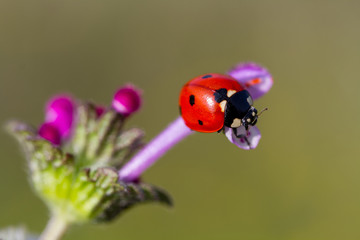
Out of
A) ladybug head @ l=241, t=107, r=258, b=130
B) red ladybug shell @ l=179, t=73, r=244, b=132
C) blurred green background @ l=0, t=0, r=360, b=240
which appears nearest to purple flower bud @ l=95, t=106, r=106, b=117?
red ladybug shell @ l=179, t=73, r=244, b=132

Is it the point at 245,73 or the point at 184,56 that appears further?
the point at 184,56

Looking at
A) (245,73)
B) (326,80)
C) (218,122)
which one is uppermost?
(326,80)

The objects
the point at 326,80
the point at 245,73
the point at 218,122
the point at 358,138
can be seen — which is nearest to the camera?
the point at 218,122

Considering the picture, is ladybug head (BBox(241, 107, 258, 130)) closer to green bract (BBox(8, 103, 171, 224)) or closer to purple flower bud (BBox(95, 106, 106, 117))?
green bract (BBox(8, 103, 171, 224))

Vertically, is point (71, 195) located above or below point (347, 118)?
below

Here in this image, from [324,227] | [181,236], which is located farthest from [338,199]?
[181,236]

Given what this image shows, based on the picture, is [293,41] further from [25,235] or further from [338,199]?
[25,235]
